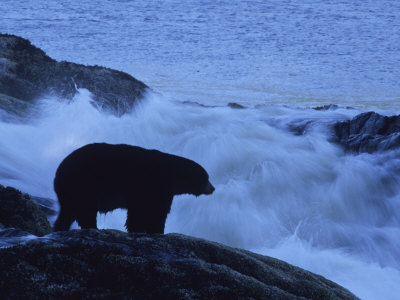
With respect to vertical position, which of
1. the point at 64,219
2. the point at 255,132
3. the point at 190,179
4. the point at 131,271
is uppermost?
the point at 131,271

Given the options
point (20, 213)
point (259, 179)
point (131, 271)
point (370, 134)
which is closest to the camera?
point (131, 271)

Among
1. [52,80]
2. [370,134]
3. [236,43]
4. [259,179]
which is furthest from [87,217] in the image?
[236,43]

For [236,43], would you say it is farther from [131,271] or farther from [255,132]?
[131,271]

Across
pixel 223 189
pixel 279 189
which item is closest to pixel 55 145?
pixel 223 189

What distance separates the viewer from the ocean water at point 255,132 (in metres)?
5.84

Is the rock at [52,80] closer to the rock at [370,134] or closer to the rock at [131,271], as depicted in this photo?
the rock at [370,134]

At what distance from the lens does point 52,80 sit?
25.9 ft

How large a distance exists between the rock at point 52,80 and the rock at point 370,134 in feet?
10.4

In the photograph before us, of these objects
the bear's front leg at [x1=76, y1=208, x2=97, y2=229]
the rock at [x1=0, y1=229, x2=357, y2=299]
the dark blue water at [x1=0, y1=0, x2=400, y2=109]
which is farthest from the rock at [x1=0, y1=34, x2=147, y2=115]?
the rock at [x1=0, y1=229, x2=357, y2=299]

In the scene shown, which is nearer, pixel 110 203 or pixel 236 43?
pixel 110 203

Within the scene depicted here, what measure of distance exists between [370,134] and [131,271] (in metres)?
5.78

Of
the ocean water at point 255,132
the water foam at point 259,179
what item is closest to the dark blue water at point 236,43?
the ocean water at point 255,132

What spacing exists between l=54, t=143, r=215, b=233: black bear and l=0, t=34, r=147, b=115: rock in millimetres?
3685

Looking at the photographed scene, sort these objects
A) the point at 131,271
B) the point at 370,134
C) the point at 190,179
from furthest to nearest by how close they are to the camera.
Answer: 1. the point at 370,134
2. the point at 190,179
3. the point at 131,271
